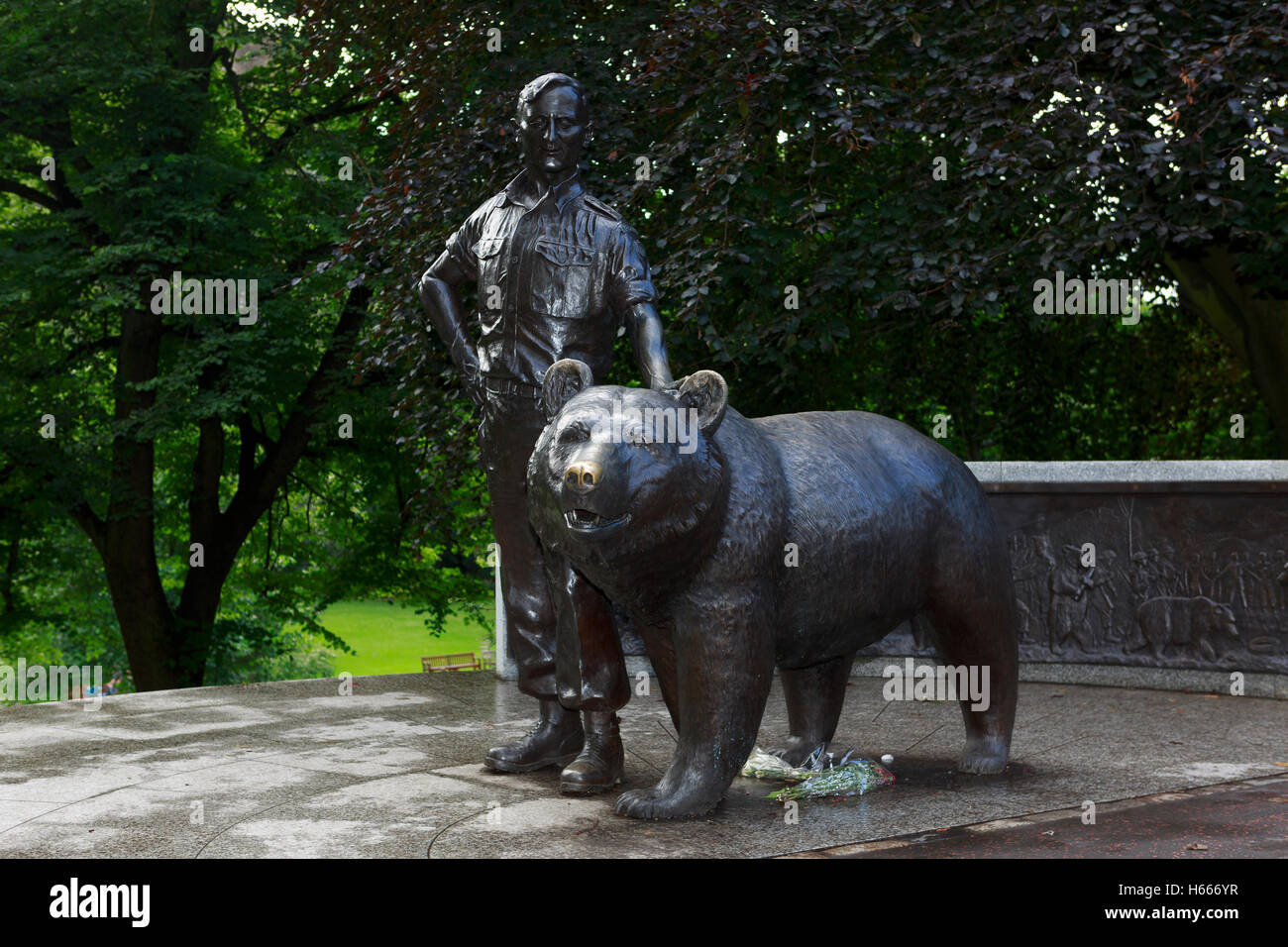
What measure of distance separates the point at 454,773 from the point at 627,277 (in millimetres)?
2302

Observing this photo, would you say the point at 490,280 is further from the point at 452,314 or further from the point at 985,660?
the point at 985,660

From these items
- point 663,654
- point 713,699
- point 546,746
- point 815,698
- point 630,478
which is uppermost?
point 630,478

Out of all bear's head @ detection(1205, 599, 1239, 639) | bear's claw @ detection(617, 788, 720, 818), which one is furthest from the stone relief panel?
bear's claw @ detection(617, 788, 720, 818)

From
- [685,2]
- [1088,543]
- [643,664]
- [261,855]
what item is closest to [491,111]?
[685,2]

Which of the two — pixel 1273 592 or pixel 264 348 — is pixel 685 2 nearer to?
pixel 1273 592

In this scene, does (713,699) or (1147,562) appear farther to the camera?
(1147,562)

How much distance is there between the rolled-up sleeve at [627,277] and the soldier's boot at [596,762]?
1.71 metres

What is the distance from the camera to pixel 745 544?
4773mm

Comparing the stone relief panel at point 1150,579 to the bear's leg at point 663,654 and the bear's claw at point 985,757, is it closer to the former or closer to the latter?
the bear's claw at point 985,757

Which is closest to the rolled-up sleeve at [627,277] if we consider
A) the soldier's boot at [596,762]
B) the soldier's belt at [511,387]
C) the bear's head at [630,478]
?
the soldier's belt at [511,387]

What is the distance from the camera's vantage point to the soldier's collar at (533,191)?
5.65m

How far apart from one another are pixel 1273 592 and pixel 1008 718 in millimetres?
3622

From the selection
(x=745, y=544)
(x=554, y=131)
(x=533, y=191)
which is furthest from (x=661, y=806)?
(x=554, y=131)

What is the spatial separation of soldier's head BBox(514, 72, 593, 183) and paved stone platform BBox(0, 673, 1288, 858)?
265cm
